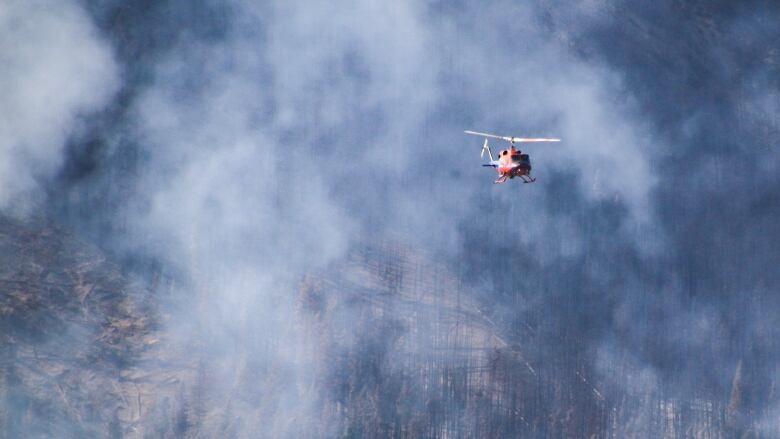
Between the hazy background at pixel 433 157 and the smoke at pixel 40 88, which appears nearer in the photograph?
the smoke at pixel 40 88

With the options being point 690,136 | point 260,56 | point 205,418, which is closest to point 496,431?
point 205,418

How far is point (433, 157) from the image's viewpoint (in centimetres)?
2456

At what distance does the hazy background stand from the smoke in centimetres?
5

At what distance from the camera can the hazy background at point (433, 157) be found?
23.5m

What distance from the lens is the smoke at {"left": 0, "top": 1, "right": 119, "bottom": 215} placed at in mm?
23016

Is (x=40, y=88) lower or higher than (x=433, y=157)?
higher

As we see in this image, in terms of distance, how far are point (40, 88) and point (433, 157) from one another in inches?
401

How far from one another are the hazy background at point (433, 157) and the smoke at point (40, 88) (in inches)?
2.1

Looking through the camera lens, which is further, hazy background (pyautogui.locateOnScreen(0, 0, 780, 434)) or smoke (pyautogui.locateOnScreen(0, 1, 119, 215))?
hazy background (pyautogui.locateOnScreen(0, 0, 780, 434))

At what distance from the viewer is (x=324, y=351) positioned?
23.8 metres

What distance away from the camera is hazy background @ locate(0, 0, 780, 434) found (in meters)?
23.5

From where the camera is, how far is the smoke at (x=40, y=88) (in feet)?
75.5

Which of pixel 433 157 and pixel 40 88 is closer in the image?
pixel 40 88

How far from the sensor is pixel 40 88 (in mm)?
23141
